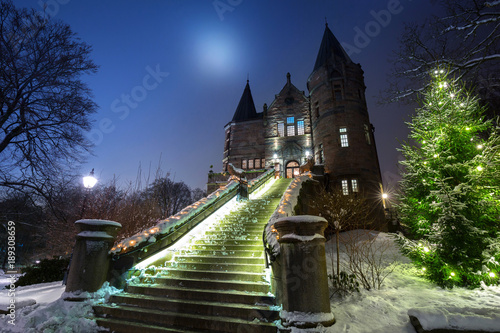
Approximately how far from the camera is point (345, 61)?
2559cm

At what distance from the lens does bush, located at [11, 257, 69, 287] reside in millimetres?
10297

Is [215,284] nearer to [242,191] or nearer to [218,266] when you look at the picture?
[218,266]

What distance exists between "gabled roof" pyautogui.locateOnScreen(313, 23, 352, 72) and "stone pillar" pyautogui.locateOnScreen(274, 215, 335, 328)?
2729 centimetres

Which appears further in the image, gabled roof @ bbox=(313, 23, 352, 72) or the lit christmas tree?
gabled roof @ bbox=(313, 23, 352, 72)

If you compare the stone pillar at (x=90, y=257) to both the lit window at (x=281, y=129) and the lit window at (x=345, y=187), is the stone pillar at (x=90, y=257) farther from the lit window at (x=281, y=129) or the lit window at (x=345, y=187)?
the lit window at (x=281, y=129)

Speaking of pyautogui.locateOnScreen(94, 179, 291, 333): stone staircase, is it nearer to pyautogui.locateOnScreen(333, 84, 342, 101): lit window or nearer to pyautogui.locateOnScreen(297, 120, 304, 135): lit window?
pyautogui.locateOnScreen(333, 84, 342, 101): lit window

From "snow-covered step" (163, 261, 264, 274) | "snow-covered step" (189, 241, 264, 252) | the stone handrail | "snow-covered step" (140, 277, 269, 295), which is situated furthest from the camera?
"snow-covered step" (189, 241, 264, 252)

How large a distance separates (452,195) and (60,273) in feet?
53.8

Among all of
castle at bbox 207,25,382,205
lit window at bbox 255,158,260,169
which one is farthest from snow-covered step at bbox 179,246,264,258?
lit window at bbox 255,158,260,169

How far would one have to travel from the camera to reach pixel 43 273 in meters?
10.6

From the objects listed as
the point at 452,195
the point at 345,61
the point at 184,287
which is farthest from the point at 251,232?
the point at 345,61

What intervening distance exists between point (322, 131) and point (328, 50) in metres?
11.6

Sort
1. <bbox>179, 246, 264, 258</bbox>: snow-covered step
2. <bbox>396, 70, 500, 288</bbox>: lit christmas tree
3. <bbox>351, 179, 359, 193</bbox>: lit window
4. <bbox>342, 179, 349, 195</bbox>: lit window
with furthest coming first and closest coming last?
1. <bbox>342, 179, 349, 195</bbox>: lit window
2. <bbox>351, 179, 359, 193</bbox>: lit window
3. <bbox>179, 246, 264, 258</bbox>: snow-covered step
4. <bbox>396, 70, 500, 288</bbox>: lit christmas tree

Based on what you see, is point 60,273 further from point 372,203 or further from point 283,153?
point 283,153
